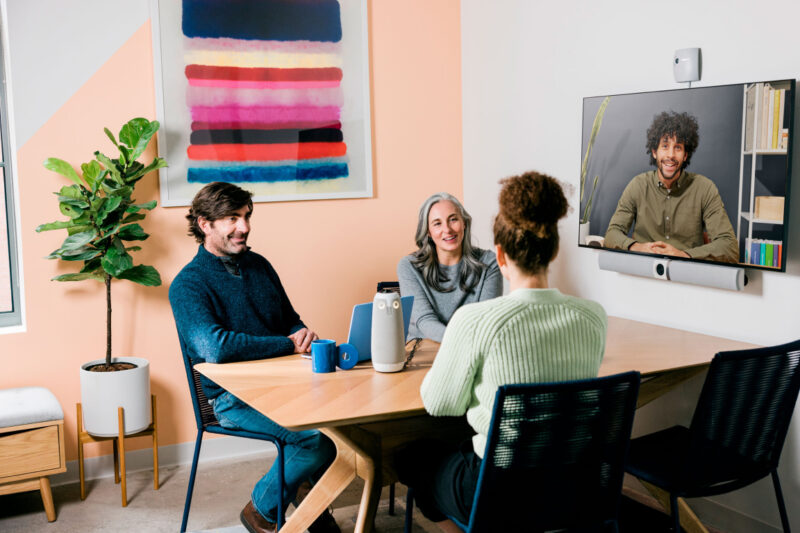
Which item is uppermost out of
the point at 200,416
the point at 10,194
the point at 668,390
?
the point at 10,194

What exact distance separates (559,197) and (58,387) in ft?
9.07

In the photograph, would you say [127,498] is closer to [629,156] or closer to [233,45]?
[233,45]

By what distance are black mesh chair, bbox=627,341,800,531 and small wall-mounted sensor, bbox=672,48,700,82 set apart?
117 centimetres

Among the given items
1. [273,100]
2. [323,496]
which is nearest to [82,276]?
[273,100]

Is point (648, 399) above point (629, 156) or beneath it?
beneath

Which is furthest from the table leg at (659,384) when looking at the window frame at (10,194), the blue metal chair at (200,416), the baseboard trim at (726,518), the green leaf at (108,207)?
the window frame at (10,194)

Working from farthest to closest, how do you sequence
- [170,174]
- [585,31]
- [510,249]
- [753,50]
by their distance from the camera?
[170,174] < [585,31] < [753,50] < [510,249]

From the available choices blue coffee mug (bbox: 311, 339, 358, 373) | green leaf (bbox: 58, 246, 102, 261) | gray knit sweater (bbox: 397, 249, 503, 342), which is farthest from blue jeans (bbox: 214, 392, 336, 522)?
green leaf (bbox: 58, 246, 102, 261)

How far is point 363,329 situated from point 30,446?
65.1 inches

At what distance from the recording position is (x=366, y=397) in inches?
88.8

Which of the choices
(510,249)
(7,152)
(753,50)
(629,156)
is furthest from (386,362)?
(7,152)

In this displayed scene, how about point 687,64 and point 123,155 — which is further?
point 123,155

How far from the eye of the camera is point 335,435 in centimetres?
236

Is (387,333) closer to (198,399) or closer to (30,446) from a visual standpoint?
Result: (198,399)
